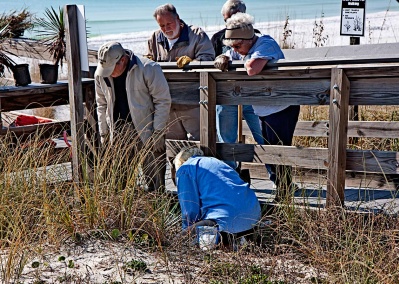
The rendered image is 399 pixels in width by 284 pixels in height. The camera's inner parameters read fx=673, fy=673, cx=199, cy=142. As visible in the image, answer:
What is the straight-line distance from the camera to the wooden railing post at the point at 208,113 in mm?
5750

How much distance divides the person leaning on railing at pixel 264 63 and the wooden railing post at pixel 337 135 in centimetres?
34

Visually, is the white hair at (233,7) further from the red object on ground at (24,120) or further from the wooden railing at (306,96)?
the red object on ground at (24,120)

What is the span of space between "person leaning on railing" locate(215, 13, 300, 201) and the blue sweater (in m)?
0.41

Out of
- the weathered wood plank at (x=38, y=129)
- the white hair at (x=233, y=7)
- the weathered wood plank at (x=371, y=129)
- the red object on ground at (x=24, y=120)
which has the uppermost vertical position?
the white hair at (x=233, y=7)

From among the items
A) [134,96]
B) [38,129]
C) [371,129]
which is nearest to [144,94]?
[134,96]

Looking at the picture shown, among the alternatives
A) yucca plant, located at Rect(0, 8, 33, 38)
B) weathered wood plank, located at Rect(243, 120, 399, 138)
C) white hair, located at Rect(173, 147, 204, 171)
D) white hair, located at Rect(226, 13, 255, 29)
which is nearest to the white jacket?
white hair, located at Rect(173, 147, 204, 171)

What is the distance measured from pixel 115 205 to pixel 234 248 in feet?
3.03

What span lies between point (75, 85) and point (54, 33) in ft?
4.41

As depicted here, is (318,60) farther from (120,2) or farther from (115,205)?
(120,2)

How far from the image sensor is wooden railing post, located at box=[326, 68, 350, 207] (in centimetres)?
510

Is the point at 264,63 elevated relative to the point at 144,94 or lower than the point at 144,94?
elevated

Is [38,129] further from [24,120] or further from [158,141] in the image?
[158,141]

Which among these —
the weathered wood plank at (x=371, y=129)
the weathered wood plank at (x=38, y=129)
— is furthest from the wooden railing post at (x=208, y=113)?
the weathered wood plank at (x=371, y=129)

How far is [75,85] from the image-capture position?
582cm
